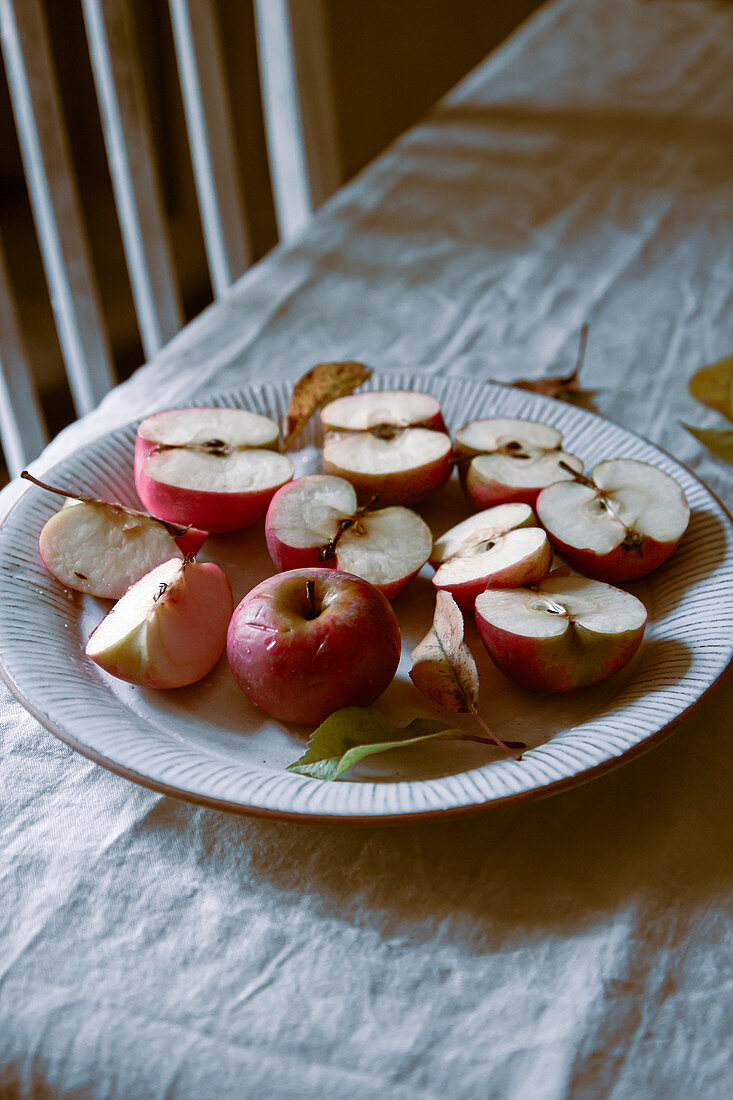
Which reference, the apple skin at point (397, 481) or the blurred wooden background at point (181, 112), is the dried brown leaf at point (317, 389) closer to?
the apple skin at point (397, 481)

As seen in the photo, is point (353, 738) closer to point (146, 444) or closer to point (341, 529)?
point (341, 529)

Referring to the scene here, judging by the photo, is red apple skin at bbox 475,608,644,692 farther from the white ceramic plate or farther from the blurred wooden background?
the blurred wooden background

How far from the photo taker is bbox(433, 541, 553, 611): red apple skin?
45 centimetres

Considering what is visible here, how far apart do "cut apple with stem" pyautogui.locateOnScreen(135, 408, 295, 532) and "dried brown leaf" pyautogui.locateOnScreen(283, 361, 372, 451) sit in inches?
1.3

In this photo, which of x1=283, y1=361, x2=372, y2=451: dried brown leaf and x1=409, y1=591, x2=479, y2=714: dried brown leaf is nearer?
x1=409, y1=591, x2=479, y2=714: dried brown leaf

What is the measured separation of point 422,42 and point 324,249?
2528 mm

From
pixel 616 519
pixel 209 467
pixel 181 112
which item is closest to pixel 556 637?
pixel 616 519

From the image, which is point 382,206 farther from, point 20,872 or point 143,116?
point 20,872

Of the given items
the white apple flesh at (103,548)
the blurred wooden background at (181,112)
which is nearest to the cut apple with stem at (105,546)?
the white apple flesh at (103,548)

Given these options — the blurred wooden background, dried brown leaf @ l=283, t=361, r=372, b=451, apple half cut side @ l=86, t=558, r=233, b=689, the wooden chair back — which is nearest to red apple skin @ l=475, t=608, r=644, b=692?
apple half cut side @ l=86, t=558, r=233, b=689

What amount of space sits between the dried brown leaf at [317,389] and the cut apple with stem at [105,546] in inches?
5.8

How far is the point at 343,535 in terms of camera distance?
495 millimetres

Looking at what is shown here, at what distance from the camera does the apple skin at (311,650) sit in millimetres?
399

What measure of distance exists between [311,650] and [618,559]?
186mm
